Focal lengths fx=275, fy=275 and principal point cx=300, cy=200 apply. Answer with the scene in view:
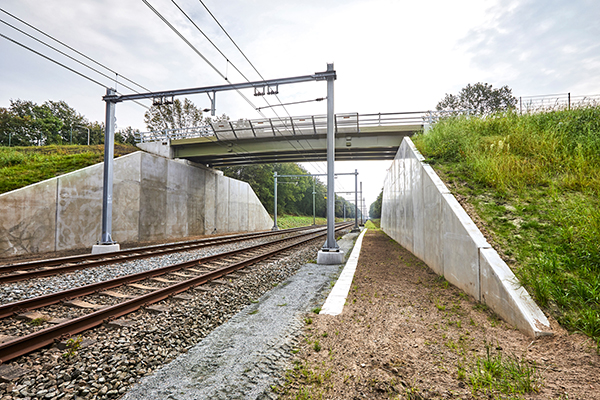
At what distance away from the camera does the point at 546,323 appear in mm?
3141

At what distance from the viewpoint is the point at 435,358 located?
300 cm

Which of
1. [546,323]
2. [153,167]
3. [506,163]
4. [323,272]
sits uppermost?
[153,167]

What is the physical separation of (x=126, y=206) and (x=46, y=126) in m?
50.3

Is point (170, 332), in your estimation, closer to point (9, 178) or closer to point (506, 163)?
point (506, 163)

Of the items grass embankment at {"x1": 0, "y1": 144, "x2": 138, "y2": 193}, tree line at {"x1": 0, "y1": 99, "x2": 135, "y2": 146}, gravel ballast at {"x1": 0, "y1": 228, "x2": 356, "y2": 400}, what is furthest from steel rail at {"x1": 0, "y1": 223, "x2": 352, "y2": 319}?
tree line at {"x1": 0, "y1": 99, "x2": 135, "y2": 146}

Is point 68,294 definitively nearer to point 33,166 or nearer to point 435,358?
point 435,358

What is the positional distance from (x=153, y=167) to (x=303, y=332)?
18.2 metres

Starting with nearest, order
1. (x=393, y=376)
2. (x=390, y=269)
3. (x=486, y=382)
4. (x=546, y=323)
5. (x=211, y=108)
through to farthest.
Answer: (x=486, y=382)
(x=393, y=376)
(x=546, y=323)
(x=390, y=269)
(x=211, y=108)

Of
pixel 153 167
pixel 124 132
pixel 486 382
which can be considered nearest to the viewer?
pixel 486 382

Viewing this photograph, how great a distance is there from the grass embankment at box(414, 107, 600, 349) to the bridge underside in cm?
838

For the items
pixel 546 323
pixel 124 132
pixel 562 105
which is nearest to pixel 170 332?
pixel 546 323

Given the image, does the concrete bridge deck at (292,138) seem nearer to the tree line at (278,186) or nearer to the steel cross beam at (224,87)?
the steel cross beam at (224,87)

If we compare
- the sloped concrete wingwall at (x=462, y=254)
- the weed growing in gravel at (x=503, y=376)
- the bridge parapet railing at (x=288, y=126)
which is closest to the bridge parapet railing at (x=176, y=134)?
the bridge parapet railing at (x=288, y=126)

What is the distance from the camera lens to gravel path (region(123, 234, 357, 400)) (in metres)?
2.59
